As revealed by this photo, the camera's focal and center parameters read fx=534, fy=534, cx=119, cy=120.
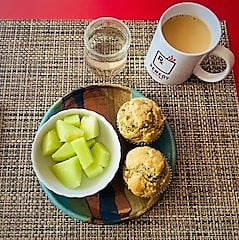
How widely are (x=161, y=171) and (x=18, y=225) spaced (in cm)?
25

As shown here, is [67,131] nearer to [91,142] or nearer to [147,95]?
[91,142]

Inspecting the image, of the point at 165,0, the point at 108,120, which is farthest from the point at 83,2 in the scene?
the point at 108,120

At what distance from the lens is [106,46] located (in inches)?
39.6

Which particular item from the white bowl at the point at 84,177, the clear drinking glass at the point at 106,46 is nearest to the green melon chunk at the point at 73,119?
the white bowl at the point at 84,177

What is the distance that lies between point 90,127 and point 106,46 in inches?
8.2

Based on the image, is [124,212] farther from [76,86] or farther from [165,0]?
[165,0]

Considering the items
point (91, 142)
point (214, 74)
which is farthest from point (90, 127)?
point (214, 74)

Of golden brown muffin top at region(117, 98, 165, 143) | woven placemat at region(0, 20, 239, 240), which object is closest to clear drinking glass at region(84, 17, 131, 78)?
woven placemat at region(0, 20, 239, 240)

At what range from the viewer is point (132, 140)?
881 millimetres

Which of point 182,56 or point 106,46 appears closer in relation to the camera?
point 182,56

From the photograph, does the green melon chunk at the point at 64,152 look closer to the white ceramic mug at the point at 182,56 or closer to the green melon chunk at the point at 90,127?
the green melon chunk at the point at 90,127

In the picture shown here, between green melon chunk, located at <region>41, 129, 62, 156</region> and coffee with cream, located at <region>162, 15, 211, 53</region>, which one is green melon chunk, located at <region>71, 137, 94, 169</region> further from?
coffee with cream, located at <region>162, 15, 211, 53</region>

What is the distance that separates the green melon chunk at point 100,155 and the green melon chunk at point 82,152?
0.02m

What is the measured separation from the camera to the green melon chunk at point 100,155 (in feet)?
2.80
